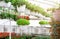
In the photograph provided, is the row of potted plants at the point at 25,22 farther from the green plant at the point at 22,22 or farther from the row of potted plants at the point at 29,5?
the row of potted plants at the point at 29,5

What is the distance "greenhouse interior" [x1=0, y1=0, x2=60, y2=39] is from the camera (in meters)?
3.56

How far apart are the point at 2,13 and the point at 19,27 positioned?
461 millimetres

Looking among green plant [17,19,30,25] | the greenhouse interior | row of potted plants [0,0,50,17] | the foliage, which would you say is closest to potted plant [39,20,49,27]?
the greenhouse interior

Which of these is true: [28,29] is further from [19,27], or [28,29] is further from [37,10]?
[37,10]

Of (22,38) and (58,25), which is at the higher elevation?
(58,25)

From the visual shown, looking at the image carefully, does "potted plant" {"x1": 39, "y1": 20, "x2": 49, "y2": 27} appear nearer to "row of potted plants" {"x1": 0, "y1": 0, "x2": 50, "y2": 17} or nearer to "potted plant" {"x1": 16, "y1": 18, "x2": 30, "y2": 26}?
"row of potted plants" {"x1": 0, "y1": 0, "x2": 50, "y2": 17}

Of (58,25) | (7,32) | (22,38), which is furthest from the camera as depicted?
(7,32)

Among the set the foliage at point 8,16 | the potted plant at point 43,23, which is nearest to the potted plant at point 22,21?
the foliage at point 8,16

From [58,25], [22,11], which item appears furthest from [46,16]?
[58,25]

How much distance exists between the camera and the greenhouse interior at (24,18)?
3.56m

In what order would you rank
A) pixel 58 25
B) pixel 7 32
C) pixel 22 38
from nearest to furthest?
pixel 58 25
pixel 22 38
pixel 7 32

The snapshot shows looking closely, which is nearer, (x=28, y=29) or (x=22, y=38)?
(x=22, y=38)

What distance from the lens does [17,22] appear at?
365cm

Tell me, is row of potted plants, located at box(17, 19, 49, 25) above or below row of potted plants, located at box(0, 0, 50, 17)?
below
